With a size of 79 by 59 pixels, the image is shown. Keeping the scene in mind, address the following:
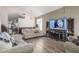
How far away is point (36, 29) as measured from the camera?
7.52ft

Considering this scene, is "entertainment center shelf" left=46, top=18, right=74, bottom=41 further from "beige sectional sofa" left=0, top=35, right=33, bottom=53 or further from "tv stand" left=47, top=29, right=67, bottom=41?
"beige sectional sofa" left=0, top=35, right=33, bottom=53

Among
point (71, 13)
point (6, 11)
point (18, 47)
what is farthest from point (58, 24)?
point (6, 11)

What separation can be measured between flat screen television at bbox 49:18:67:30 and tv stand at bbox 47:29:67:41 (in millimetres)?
61

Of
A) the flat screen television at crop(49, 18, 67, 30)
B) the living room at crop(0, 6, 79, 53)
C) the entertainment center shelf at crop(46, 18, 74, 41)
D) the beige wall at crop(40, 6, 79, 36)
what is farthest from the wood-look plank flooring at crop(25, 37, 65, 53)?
the beige wall at crop(40, 6, 79, 36)

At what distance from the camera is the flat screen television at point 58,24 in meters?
2.22

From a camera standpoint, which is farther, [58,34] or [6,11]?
[58,34]

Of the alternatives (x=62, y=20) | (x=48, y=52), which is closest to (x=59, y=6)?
(x=62, y=20)

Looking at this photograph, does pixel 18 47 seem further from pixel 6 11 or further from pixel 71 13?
pixel 71 13

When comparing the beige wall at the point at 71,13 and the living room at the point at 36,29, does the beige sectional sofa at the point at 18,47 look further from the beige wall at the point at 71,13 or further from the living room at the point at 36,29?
the beige wall at the point at 71,13

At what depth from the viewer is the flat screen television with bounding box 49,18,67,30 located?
87.5 inches

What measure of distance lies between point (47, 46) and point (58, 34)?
0.32m

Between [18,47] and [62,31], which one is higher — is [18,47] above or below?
below

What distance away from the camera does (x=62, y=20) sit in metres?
2.24
